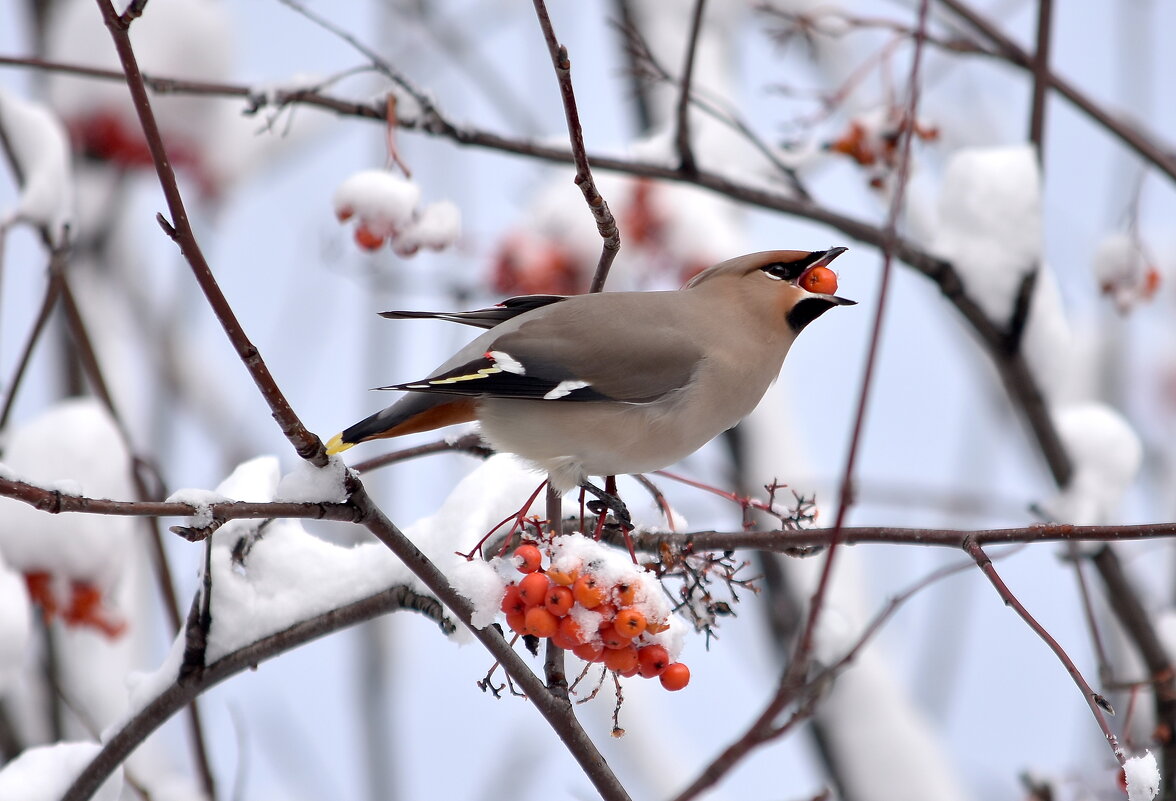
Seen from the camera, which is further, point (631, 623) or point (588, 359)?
point (588, 359)

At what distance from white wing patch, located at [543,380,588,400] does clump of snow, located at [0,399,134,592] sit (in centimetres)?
95

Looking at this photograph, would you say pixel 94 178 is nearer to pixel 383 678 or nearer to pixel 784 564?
pixel 383 678

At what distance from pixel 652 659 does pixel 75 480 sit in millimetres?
1292

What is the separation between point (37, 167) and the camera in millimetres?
2461

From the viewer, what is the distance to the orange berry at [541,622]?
5.29 feet

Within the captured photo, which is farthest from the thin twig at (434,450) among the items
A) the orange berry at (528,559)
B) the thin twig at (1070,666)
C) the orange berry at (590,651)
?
the thin twig at (1070,666)

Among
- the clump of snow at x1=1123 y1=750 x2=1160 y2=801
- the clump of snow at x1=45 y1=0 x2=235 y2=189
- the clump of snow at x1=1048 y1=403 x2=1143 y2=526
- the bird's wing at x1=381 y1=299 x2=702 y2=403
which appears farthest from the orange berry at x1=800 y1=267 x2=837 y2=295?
the clump of snow at x1=45 y1=0 x2=235 y2=189

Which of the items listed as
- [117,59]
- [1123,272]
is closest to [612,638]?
[1123,272]

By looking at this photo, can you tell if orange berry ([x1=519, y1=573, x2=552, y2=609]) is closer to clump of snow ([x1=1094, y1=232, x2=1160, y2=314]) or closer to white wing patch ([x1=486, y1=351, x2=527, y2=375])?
white wing patch ([x1=486, y1=351, x2=527, y2=375])

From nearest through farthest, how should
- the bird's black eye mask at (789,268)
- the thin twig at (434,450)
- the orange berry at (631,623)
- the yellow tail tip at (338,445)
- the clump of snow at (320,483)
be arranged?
the clump of snow at (320,483) < the orange berry at (631,623) < the yellow tail tip at (338,445) < the thin twig at (434,450) < the bird's black eye mask at (789,268)

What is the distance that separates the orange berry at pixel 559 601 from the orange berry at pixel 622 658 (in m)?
0.10

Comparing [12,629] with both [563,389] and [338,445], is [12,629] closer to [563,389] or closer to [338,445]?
[338,445]

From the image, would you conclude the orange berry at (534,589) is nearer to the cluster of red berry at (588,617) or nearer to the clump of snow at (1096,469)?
the cluster of red berry at (588,617)

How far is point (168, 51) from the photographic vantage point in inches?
167
